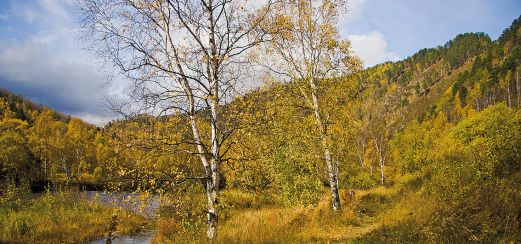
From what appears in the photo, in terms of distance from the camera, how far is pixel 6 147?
5922 cm

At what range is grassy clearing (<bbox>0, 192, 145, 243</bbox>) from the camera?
1650cm

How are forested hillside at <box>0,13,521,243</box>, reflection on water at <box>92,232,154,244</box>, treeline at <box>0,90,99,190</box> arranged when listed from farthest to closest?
treeline at <box>0,90,99,190</box>
reflection on water at <box>92,232,154,244</box>
forested hillside at <box>0,13,521,243</box>

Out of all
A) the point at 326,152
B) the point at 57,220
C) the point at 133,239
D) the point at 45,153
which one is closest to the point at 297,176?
the point at 326,152

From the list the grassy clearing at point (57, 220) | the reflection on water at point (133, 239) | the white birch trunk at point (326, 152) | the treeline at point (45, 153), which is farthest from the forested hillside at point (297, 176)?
the treeline at point (45, 153)

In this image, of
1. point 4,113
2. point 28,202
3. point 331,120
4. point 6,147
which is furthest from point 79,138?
point 331,120

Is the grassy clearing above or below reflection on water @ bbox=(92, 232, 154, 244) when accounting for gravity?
above

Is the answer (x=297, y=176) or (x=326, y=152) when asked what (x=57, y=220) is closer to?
(x=297, y=176)

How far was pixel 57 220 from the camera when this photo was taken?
18828 millimetres

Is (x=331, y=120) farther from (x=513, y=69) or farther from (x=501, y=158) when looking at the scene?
(x=513, y=69)

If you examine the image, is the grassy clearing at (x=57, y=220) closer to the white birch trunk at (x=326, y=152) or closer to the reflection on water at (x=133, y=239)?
the reflection on water at (x=133, y=239)

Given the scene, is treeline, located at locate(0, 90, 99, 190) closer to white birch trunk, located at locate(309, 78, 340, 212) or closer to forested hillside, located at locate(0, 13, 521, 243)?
forested hillside, located at locate(0, 13, 521, 243)

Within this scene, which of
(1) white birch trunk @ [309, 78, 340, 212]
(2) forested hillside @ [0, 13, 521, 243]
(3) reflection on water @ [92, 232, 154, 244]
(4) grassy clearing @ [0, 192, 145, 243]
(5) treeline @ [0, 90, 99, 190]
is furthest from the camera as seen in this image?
(5) treeline @ [0, 90, 99, 190]

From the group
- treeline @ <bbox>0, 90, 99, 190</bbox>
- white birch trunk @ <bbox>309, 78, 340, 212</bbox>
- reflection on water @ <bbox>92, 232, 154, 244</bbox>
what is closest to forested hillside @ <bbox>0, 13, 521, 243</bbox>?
white birch trunk @ <bbox>309, 78, 340, 212</bbox>

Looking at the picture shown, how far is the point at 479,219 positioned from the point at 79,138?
9041cm
